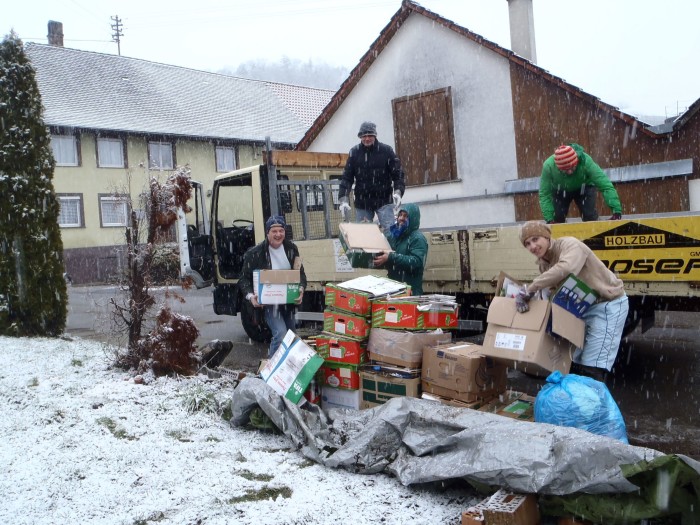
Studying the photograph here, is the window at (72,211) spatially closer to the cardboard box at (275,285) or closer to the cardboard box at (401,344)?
the cardboard box at (275,285)

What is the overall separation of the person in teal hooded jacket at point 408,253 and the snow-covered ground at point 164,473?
6.38 feet

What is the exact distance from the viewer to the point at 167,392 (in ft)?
17.9

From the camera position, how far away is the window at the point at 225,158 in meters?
31.0

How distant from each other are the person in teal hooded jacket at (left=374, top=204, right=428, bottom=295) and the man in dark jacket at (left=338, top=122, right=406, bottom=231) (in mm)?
1184

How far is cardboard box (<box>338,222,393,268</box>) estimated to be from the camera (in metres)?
5.98

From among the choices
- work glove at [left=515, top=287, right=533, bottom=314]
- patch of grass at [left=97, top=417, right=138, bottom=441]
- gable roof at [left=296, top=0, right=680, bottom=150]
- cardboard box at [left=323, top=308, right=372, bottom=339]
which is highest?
gable roof at [left=296, top=0, right=680, bottom=150]

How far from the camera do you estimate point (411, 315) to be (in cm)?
495

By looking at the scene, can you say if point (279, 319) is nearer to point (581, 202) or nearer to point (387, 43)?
point (581, 202)

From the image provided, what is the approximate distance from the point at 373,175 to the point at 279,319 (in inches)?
90.9

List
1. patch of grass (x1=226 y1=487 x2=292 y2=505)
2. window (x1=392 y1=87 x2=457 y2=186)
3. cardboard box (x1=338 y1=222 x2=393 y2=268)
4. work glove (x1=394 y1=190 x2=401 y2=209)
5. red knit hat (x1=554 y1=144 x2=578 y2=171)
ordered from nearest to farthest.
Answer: patch of grass (x1=226 y1=487 x2=292 y2=505) → cardboard box (x1=338 y1=222 x2=393 y2=268) → red knit hat (x1=554 y1=144 x2=578 y2=171) → work glove (x1=394 y1=190 x2=401 y2=209) → window (x1=392 y1=87 x2=457 y2=186)

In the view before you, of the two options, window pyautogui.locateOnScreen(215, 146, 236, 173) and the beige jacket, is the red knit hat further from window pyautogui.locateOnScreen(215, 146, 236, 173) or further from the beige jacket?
window pyautogui.locateOnScreen(215, 146, 236, 173)

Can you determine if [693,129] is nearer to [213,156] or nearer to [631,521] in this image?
[631,521]

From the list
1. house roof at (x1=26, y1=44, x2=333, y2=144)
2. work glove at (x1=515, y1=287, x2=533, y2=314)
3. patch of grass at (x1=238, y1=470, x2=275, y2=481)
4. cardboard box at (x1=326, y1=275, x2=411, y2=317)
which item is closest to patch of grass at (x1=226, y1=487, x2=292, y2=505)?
patch of grass at (x1=238, y1=470, x2=275, y2=481)

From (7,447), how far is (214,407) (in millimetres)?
1477
